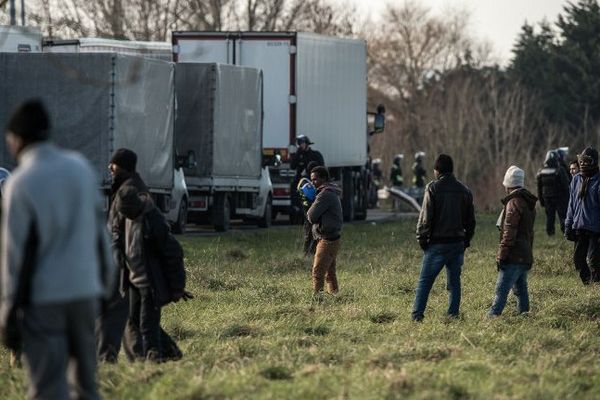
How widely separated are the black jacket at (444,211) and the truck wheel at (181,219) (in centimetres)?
1633

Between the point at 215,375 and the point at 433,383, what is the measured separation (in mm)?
1395

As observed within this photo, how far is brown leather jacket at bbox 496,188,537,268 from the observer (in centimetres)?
1527

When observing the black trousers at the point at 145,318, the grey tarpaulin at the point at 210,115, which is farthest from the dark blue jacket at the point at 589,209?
the grey tarpaulin at the point at 210,115

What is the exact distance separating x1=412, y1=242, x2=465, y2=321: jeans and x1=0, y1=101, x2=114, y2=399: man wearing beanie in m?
7.49

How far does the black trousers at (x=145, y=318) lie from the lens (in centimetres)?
1156

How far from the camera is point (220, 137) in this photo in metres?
32.9

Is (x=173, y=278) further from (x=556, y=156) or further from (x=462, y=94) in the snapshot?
(x=462, y=94)

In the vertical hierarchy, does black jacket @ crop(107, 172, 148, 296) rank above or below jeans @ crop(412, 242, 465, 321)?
above

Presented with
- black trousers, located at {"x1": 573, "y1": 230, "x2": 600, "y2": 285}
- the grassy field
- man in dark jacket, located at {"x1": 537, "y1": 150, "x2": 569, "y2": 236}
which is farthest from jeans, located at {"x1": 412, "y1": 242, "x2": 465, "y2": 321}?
man in dark jacket, located at {"x1": 537, "y1": 150, "x2": 569, "y2": 236}

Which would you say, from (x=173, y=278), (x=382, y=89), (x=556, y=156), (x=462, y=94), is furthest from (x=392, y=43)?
(x=173, y=278)

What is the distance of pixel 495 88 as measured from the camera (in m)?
A: 82.9

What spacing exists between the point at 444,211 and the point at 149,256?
4.28 metres

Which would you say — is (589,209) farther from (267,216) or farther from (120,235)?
(267,216)

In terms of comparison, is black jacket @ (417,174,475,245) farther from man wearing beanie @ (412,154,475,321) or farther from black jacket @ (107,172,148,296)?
black jacket @ (107,172,148,296)
